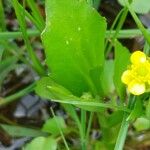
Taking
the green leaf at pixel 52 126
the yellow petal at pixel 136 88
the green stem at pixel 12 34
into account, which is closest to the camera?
the yellow petal at pixel 136 88

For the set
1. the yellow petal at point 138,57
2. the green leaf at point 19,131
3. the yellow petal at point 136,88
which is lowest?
the green leaf at point 19,131

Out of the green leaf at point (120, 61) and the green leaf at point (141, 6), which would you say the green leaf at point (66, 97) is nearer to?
the green leaf at point (120, 61)

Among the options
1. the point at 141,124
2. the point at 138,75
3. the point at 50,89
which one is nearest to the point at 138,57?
the point at 138,75

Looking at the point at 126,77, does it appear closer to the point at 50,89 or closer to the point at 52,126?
the point at 50,89

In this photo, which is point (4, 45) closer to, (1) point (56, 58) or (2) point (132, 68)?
(1) point (56, 58)

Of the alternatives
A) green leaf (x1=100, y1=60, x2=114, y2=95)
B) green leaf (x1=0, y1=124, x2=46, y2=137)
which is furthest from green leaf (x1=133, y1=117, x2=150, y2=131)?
green leaf (x1=0, y1=124, x2=46, y2=137)

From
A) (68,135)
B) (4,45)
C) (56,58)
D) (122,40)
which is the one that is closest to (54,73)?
(56,58)

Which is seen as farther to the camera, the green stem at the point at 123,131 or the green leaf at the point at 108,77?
the green leaf at the point at 108,77

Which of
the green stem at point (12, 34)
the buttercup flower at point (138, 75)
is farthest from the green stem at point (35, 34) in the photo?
the buttercup flower at point (138, 75)
